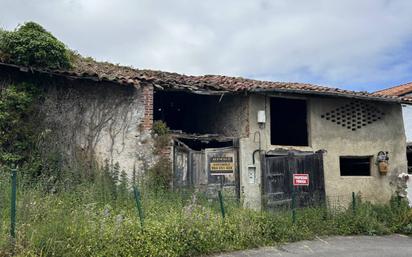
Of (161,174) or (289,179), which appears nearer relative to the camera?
(161,174)

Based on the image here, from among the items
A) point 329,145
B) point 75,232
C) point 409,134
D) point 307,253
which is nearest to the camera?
point 75,232

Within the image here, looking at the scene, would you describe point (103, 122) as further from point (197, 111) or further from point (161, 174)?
point (197, 111)

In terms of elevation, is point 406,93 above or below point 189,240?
above

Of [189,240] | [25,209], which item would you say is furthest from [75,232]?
[189,240]

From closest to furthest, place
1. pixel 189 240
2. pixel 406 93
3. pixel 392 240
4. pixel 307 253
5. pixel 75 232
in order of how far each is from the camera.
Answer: pixel 75 232
pixel 189 240
pixel 307 253
pixel 392 240
pixel 406 93

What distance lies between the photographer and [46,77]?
35.0ft

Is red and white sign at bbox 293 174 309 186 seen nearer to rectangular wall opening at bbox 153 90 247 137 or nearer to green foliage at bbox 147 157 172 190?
rectangular wall opening at bbox 153 90 247 137

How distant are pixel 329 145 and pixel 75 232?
8.61m

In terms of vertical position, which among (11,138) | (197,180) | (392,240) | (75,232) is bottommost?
(392,240)

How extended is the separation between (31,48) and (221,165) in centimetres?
578

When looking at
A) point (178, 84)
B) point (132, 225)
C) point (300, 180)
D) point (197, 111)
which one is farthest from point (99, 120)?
point (300, 180)

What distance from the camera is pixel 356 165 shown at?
14484 mm

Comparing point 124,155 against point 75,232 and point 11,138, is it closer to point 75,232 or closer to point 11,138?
point 11,138

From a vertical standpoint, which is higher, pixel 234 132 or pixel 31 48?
pixel 31 48
